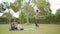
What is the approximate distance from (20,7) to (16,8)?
52 millimetres

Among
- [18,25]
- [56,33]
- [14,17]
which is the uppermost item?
[14,17]

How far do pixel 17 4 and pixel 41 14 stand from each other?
1.07ft

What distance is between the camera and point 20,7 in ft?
4.83

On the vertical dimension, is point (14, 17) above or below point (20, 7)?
below

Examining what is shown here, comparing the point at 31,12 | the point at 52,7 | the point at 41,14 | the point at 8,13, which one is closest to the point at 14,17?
the point at 8,13

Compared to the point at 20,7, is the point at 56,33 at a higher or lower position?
lower

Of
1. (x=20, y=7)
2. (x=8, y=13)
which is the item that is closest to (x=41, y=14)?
(x=20, y=7)

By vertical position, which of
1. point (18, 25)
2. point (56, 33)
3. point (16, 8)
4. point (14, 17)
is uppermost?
point (16, 8)

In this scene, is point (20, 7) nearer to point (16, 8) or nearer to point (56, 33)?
point (16, 8)

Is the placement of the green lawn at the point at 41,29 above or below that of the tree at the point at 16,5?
below

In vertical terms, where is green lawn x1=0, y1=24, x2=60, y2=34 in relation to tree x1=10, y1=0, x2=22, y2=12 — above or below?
below

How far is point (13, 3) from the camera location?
4.82ft

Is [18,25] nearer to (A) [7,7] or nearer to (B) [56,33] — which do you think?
(A) [7,7]

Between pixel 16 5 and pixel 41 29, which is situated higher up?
pixel 16 5
